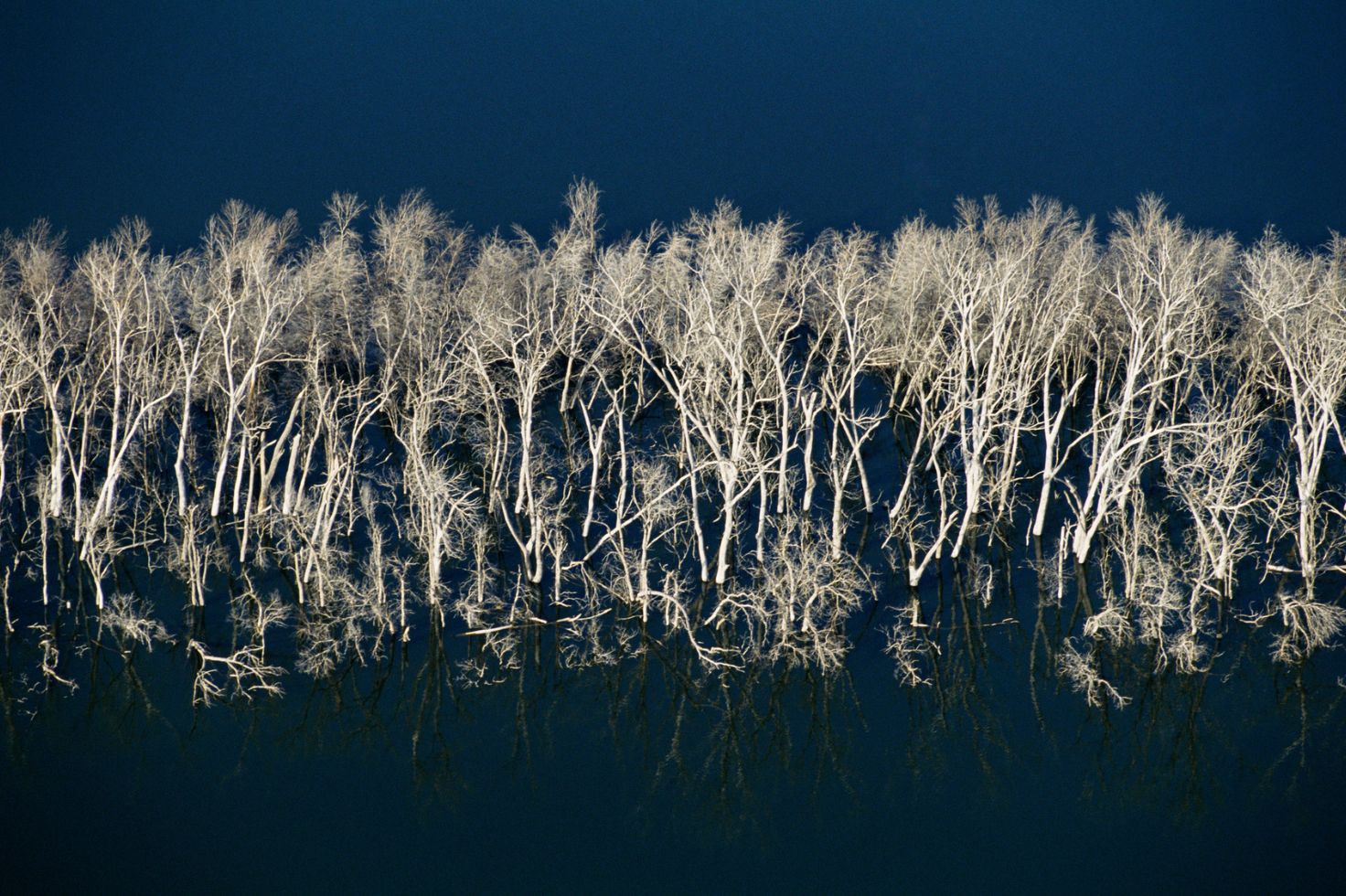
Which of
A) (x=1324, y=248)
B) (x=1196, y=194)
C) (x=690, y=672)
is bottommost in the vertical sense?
(x=690, y=672)

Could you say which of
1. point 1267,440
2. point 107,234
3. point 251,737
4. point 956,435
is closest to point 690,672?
point 251,737

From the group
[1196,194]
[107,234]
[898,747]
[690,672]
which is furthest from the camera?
[1196,194]

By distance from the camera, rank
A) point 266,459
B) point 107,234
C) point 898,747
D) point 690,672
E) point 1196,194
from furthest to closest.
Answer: point 1196,194
point 107,234
point 266,459
point 690,672
point 898,747

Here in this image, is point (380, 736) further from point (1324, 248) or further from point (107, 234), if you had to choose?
point (1324, 248)

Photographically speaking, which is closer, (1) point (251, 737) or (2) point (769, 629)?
(1) point (251, 737)

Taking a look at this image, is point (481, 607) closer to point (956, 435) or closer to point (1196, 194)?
point (956, 435)

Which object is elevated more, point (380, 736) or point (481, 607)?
point (481, 607)
